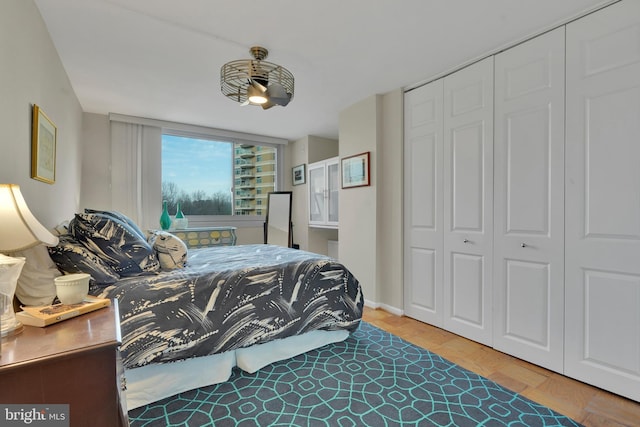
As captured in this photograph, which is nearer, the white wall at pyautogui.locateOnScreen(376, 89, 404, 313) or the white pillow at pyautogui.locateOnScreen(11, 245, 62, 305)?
the white pillow at pyautogui.locateOnScreen(11, 245, 62, 305)

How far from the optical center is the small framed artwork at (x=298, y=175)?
5.26 m

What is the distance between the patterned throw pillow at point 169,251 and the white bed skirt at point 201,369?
0.62 m

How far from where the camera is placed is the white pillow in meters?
1.32

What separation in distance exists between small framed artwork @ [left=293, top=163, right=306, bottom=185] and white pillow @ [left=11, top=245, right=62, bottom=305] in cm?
402

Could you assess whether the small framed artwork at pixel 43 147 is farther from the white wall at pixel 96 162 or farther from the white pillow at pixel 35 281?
the white wall at pixel 96 162

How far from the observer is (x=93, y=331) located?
3.34 feet

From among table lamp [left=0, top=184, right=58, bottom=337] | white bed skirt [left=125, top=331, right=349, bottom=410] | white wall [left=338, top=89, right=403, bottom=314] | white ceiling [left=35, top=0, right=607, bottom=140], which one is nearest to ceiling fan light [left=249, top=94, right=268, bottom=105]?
white ceiling [left=35, top=0, right=607, bottom=140]

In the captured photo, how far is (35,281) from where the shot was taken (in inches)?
53.4

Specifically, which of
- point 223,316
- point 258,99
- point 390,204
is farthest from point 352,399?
point 258,99

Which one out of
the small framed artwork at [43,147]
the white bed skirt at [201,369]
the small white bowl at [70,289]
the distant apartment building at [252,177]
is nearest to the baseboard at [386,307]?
the white bed skirt at [201,369]

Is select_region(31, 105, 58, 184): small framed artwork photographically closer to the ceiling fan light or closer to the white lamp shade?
the white lamp shade

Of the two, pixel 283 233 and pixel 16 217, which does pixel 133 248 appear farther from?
pixel 283 233

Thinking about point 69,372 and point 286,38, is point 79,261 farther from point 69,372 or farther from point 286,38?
point 286,38

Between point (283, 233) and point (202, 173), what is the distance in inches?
64.3
